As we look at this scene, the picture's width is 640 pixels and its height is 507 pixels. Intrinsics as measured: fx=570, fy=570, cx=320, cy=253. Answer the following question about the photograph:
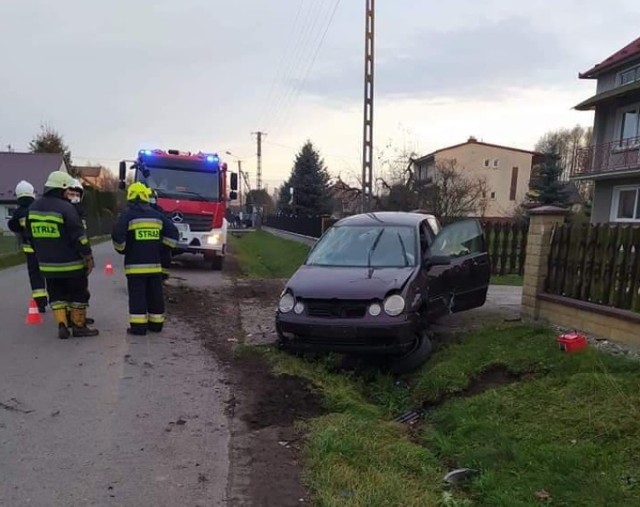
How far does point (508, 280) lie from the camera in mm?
13445

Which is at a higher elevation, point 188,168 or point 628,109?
point 628,109

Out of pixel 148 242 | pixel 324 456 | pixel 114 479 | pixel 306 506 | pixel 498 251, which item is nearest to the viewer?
pixel 306 506

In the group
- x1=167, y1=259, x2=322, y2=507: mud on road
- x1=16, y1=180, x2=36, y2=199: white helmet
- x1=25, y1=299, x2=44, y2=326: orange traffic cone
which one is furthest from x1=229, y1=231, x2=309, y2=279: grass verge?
x1=25, y1=299, x2=44, y2=326: orange traffic cone

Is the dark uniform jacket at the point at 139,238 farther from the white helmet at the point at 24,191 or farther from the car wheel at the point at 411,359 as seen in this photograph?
the car wheel at the point at 411,359

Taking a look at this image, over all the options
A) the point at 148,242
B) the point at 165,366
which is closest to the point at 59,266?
the point at 148,242

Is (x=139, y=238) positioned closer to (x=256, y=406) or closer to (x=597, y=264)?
(x=256, y=406)

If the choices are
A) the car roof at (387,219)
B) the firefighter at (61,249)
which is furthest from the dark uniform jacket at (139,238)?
the car roof at (387,219)

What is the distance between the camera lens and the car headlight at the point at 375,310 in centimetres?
607

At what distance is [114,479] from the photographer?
3557 mm

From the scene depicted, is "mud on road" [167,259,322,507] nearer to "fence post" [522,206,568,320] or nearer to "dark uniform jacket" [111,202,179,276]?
"dark uniform jacket" [111,202,179,276]

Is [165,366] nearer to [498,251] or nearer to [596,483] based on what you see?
[596,483]

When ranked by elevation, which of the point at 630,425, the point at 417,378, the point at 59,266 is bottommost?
the point at 417,378

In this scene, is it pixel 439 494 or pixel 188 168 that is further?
pixel 188 168

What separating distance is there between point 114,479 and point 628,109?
25.9 meters
